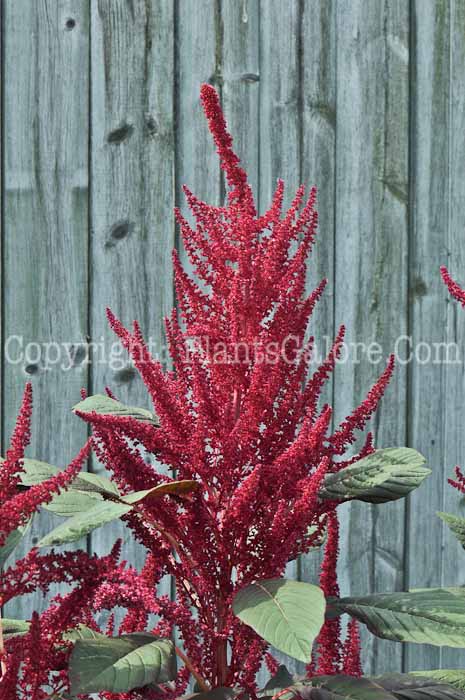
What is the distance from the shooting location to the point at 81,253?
2.43 m

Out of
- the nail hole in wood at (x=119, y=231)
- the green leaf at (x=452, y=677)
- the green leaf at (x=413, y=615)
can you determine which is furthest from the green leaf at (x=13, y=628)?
the nail hole in wood at (x=119, y=231)

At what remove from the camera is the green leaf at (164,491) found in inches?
34.9

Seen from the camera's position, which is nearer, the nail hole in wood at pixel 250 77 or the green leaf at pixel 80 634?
the green leaf at pixel 80 634

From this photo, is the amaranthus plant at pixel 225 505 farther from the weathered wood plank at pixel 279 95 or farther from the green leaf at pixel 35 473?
the weathered wood plank at pixel 279 95

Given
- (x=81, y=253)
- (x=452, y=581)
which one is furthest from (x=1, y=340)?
(x=452, y=581)

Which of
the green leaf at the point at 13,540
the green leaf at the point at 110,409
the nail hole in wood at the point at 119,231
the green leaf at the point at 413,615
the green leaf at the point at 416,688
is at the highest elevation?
the nail hole in wood at the point at 119,231

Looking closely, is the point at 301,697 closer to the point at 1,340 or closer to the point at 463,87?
the point at 1,340

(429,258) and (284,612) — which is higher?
(429,258)

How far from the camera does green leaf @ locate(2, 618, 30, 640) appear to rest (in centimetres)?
109

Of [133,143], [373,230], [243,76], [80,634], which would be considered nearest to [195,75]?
[243,76]

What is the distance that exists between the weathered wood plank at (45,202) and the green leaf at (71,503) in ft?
4.28

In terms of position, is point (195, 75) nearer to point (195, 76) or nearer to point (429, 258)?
point (195, 76)

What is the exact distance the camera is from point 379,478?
3.51 feet

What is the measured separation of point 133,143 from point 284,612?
176 cm
